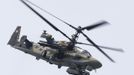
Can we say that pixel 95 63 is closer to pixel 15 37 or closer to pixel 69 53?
pixel 69 53

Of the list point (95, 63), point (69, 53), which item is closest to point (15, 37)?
point (69, 53)

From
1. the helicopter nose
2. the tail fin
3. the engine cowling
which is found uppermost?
Result: the tail fin

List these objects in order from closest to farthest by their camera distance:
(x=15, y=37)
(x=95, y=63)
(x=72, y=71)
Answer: (x=95, y=63), (x=72, y=71), (x=15, y=37)

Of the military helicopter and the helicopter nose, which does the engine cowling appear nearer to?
the military helicopter

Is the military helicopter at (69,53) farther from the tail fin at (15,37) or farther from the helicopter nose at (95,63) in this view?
the tail fin at (15,37)

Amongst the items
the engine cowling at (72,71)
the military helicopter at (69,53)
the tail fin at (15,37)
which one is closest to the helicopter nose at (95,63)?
the military helicopter at (69,53)

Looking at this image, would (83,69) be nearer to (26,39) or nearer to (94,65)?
(94,65)

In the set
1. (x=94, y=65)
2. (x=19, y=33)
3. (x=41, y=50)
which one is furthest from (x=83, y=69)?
(x=19, y=33)

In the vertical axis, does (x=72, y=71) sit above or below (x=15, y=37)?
below

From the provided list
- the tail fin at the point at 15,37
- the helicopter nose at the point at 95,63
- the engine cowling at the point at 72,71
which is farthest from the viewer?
the tail fin at the point at 15,37

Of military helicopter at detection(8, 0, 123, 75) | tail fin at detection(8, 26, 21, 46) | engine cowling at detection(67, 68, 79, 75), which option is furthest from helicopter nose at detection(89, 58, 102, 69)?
tail fin at detection(8, 26, 21, 46)

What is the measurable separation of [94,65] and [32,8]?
1237 cm

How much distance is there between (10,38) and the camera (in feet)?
314

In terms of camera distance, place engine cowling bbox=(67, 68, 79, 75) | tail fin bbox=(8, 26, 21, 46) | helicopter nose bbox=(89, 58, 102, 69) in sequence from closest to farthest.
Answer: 1. helicopter nose bbox=(89, 58, 102, 69)
2. engine cowling bbox=(67, 68, 79, 75)
3. tail fin bbox=(8, 26, 21, 46)
